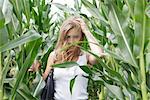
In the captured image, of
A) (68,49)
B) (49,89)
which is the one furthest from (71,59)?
(49,89)

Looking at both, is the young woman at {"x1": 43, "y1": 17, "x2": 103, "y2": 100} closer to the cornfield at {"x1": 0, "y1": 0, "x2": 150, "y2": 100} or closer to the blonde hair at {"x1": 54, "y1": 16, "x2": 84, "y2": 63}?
the blonde hair at {"x1": 54, "y1": 16, "x2": 84, "y2": 63}

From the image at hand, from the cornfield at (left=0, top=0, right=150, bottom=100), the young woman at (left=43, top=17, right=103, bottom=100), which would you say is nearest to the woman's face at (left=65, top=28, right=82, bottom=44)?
the young woman at (left=43, top=17, right=103, bottom=100)

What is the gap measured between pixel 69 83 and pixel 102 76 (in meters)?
0.19

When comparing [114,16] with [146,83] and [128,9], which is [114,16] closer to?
[128,9]

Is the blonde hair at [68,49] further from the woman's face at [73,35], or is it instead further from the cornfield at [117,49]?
the cornfield at [117,49]

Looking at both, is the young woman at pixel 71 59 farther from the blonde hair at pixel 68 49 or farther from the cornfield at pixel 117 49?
the cornfield at pixel 117 49

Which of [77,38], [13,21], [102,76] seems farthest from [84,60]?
[13,21]

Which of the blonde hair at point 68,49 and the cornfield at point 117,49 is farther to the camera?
the blonde hair at point 68,49

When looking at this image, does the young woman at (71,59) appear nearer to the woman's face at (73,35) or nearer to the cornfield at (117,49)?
the woman's face at (73,35)

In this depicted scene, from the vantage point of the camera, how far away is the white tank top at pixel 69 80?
1673 mm

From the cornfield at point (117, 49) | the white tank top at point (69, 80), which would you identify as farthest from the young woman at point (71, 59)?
the cornfield at point (117, 49)

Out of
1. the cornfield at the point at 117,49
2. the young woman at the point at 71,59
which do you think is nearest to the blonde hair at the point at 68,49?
the young woman at the point at 71,59

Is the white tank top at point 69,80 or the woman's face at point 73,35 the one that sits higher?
the woman's face at point 73,35

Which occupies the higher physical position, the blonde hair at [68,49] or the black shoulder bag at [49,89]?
the blonde hair at [68,49]
